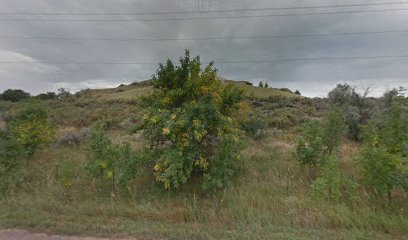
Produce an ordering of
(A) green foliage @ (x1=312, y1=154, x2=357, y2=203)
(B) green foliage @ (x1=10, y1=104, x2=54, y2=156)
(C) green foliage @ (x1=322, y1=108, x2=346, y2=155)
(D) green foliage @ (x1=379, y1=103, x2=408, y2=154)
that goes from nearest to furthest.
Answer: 1. (A) green foliage @ (x1=312, y1=154, x2=357, y2=203)
2. (D) green foliage @ (x1=379, y1=103, x2=408, y2=154)
3. (C) green foliage @ (x1=322, y1=108, x2=346, y2=155)
4. (B) green foliage @ (x1=10, y1=104, x2=54, y2=156)

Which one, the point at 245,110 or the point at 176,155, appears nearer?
the point at 176,155

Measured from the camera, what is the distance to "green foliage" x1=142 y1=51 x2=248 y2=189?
607 cm

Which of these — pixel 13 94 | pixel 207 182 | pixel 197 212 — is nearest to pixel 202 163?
pixel 207 182

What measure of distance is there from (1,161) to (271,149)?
30.2ft

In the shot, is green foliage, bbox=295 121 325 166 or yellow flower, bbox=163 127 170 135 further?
green foliage, bbox=295 121 325 166

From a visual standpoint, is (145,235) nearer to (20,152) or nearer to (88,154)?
(88,154)

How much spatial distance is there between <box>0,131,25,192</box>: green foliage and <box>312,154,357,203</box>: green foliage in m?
7.40

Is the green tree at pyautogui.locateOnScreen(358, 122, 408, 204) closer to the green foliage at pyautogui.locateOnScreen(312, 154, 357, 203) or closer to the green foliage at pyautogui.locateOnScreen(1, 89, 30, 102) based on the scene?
the green foliage at pyautogui.locateOnScreen(312, 154, 357, 203)

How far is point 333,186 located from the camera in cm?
534

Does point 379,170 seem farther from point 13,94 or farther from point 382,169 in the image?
point 13,94

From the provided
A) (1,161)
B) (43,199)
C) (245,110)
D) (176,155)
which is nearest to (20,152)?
(1,161)

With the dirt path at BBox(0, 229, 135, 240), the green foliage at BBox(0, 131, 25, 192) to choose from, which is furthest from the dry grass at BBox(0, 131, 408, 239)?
the green foliage at BBox(0, 131, 25, 192)

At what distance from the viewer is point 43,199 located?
5.92 meters

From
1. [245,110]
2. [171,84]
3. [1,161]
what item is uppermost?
[171,84]
